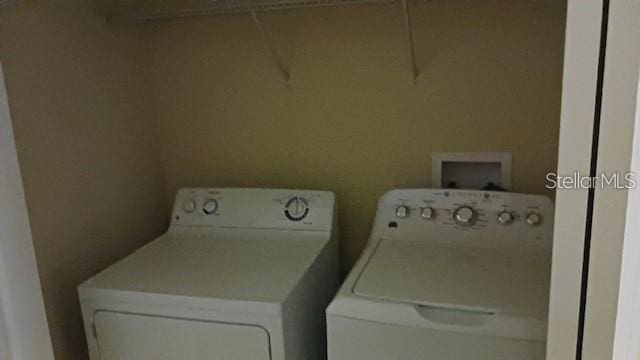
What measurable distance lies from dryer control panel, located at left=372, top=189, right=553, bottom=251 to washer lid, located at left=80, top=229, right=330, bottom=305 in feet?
0.80

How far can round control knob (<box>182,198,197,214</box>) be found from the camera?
1.79m

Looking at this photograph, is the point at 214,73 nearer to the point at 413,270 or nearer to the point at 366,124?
the point at 366,124

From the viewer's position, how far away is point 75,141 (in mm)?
1555

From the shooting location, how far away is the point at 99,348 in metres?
1.40

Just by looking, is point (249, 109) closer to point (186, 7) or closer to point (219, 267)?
point (186, 7)

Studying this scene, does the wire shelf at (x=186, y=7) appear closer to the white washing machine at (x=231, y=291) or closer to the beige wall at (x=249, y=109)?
the beige wall at (x=249, y=109)

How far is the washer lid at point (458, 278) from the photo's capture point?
1.16 meters

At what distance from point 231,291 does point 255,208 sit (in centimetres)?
48

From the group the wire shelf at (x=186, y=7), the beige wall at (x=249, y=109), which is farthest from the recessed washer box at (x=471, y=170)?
the wire shelf at (x=186, y=7)

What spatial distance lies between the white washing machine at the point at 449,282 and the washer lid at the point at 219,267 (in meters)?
0.18

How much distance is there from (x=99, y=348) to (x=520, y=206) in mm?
1285

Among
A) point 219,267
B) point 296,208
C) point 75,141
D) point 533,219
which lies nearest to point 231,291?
point 219,267

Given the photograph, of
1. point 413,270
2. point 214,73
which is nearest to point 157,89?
point 214,73

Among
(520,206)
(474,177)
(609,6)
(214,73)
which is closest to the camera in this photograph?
(609,6)
